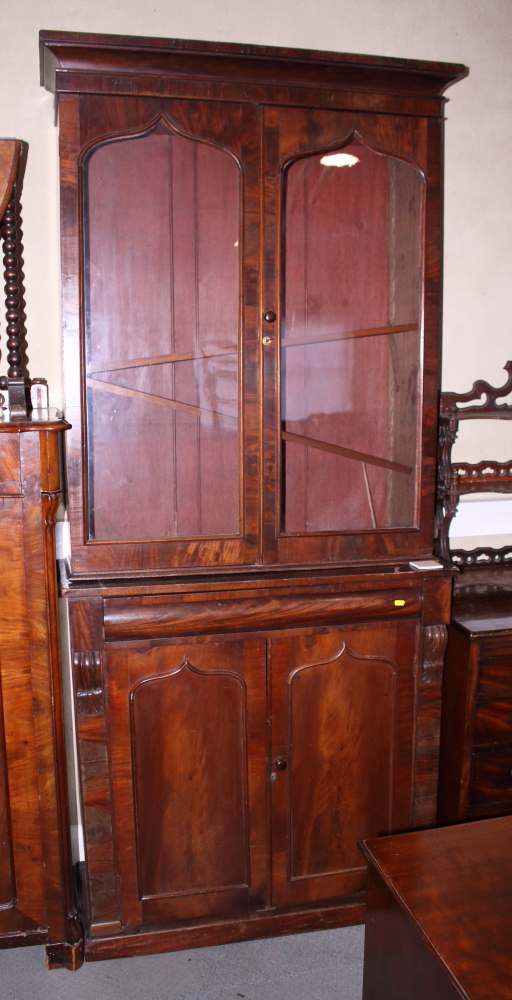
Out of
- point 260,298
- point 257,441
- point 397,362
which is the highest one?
point 260,298

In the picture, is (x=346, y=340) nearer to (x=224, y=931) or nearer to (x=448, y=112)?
(x=448, y=112)

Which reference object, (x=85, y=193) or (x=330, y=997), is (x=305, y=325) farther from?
(x=330, y=997)

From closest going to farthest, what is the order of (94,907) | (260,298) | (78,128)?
1. (78,128)
2. (260,298)
3. (94,907)

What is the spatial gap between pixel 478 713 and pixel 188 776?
0.72m

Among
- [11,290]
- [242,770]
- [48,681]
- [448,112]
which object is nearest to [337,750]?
[242,770]

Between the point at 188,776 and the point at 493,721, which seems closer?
the point at 188,776

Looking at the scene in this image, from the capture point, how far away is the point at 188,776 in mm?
1670

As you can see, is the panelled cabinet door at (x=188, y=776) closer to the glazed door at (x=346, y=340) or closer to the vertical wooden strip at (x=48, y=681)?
the vertical wooden strip at (x=48, y=681)

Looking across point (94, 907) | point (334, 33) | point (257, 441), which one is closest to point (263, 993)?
point (94, 907)

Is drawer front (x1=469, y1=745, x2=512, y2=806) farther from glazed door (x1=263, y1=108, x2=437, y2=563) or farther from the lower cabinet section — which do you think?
glazed door (x1=263, y1=108, x2=437, y2=563)

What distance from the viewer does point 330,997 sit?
1622mm

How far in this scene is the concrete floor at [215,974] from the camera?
1.64m

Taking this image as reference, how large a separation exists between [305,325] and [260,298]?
0.13 m

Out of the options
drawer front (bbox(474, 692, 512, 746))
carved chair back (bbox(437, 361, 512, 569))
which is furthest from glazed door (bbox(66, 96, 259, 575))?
drawer front (bbox(474, 692, 512, 746))
